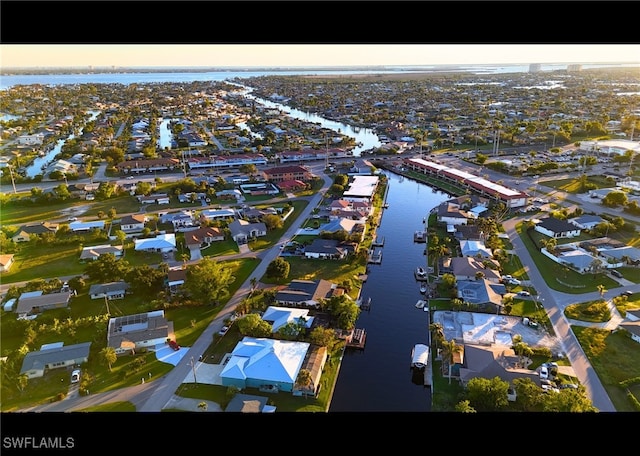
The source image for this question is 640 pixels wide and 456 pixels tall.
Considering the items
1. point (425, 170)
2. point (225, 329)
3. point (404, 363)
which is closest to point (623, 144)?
point (425, 170)

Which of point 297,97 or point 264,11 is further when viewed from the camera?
point 297,97

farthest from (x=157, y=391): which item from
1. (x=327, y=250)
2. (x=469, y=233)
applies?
(x=469, y=233)

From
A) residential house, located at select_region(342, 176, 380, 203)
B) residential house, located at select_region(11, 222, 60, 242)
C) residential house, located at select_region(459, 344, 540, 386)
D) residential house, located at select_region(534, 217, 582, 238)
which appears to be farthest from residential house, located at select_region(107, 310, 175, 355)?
residential house, located at select_region(534, 217, 582, 238)

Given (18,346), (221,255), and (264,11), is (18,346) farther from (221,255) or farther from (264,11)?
(264,11)

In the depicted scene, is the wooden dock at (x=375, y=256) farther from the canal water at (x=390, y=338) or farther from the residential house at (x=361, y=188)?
the residential house at (x=361, y=188)

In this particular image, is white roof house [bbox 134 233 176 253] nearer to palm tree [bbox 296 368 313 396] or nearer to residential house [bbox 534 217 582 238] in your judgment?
palm tree [bbox 296 368 313 396]

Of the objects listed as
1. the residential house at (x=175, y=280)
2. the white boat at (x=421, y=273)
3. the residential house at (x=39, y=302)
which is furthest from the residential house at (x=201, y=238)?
the white boat at (x=421, y=273)

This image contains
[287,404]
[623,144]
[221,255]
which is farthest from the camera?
[623,144]
